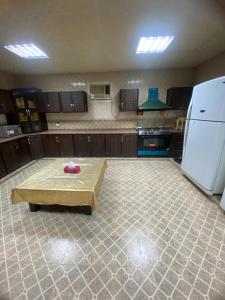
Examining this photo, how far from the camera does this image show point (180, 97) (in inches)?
158

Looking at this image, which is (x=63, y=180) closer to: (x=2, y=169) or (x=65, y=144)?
(x=2, y=169)

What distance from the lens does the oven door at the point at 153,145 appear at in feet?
13.1

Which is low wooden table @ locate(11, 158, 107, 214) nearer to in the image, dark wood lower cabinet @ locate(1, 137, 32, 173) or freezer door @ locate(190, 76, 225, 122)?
dark wood lower cabinet @ locate(1, 137, 32, 173)

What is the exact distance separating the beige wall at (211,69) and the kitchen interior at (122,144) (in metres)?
0.03

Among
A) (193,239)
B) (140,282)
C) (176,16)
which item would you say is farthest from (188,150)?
(140,282)

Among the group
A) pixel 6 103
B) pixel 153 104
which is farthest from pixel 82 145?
pixel 153 104

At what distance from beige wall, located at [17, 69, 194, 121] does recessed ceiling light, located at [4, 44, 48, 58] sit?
153cm

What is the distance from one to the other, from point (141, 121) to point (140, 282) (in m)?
4.07

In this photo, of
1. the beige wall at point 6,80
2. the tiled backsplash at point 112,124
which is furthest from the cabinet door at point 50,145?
the beige wall at point 6,80

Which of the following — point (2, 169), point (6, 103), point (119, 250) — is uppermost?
point (6, 103)

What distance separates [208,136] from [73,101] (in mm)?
3694

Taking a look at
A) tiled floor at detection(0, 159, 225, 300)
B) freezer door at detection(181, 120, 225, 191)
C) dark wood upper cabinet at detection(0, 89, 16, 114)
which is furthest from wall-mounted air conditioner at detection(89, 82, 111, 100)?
tiled floor at detection(0, 159, 225, 300)

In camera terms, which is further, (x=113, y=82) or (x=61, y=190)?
(x=113, y=82)

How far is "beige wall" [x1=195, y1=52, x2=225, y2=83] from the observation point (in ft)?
9.94
